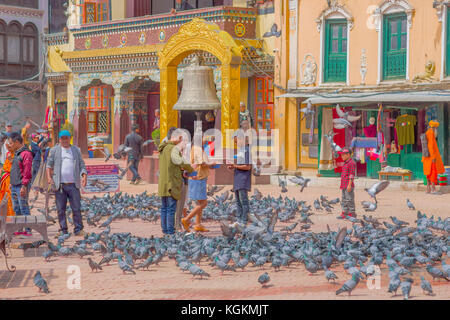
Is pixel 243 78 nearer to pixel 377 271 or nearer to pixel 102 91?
pixel 102 91

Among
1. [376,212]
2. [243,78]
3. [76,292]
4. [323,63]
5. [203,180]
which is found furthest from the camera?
[243,78]

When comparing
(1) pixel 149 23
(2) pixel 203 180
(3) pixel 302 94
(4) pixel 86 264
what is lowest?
(4) pixel 86 264

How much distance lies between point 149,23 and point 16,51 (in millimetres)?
14206

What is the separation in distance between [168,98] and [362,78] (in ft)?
20.9

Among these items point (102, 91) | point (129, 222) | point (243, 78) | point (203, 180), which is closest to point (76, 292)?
point (203, 180)

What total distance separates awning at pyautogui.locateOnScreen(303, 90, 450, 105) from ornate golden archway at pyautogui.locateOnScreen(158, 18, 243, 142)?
7.64 feet

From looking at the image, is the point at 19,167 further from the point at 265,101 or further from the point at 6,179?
the point at 265,101

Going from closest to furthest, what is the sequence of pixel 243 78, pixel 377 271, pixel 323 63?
pixel 377 271
pixel 323 63
pixel 243 78

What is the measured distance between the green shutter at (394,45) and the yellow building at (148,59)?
172 inches

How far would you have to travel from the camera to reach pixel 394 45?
945 inches

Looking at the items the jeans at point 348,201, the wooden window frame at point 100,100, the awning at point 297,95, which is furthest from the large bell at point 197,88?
the wooden window frame at point 100,100

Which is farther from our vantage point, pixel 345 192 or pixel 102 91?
pixel 102 91

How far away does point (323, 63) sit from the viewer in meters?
25.5

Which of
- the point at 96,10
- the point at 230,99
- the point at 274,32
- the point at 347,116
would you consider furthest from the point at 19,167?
the point at 96,10
